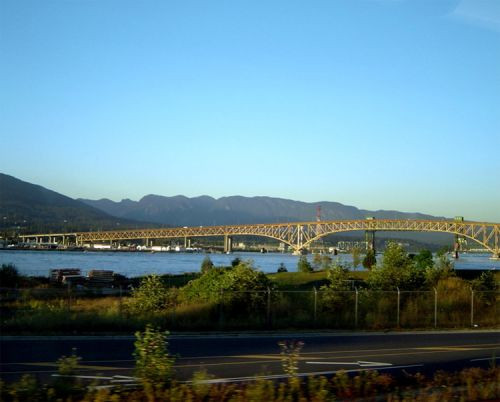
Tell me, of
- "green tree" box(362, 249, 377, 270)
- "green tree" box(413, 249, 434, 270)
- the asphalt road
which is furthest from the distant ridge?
the asphalt road

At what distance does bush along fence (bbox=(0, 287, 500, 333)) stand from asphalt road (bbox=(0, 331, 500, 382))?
162 centimetres

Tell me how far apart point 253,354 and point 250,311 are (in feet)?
28.9

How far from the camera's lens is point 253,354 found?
1798cm

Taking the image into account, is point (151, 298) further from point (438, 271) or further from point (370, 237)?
point (370, 237)

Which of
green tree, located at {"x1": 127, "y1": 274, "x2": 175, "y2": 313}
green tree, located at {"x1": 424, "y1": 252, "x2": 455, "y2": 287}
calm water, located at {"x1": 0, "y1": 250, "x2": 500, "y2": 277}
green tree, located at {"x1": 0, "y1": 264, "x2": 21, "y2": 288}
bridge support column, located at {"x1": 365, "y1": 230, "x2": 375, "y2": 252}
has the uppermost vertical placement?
bridge support column, located at {"x1": 365, "y1": 230, "x2": 375, "y2": 252}

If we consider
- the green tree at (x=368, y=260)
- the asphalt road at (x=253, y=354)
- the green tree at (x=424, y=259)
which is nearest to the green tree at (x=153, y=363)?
the asphalt road at (x=253, y=354)

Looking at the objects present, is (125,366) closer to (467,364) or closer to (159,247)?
(467,364)

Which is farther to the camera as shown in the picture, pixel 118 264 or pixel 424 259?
pixel 118 264

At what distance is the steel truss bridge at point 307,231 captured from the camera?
11475cm

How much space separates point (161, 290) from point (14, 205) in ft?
409

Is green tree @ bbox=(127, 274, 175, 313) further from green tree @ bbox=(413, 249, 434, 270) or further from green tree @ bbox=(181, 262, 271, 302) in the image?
green tree @ bbox=(413, 249, 434, 270)

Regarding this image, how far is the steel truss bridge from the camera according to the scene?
11475 centimetres

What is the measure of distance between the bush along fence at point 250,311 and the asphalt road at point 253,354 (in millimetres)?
1622

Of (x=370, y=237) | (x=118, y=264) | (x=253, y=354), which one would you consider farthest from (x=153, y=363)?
(x=370, y=237)
